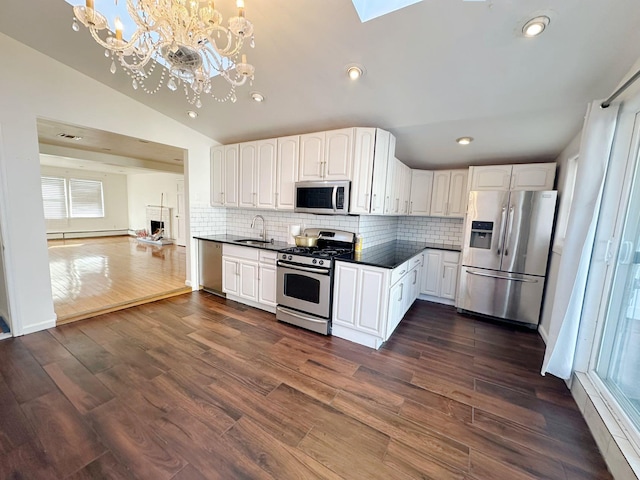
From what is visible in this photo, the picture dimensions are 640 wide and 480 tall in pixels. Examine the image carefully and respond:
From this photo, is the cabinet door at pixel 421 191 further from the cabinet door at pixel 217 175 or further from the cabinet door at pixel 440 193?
the cabinet door at pixel 217 175

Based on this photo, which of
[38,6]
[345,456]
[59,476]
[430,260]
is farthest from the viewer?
[430,260]

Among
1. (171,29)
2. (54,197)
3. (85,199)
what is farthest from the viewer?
(85,199)

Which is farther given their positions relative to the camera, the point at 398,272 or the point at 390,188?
the point at 390,188

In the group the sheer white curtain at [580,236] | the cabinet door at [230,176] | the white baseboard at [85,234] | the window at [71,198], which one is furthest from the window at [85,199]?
the sheer white curtain at [580,236]

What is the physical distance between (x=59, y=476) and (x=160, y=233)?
8266 mm

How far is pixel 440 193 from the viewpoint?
13.6 feet

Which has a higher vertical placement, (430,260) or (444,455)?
(430,260)

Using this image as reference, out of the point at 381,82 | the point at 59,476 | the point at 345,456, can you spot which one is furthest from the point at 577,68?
the point at 59,476

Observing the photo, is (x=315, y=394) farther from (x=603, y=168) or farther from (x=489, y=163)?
(x=489, y=163)

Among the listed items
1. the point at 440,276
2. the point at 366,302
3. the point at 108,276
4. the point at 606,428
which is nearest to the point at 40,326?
the point at 108,276

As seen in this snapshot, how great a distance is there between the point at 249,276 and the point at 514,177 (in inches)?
A: 150

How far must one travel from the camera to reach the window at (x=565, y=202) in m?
2.85

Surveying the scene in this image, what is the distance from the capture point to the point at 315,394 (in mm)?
2023

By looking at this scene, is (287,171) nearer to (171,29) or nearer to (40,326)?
(171,29)
